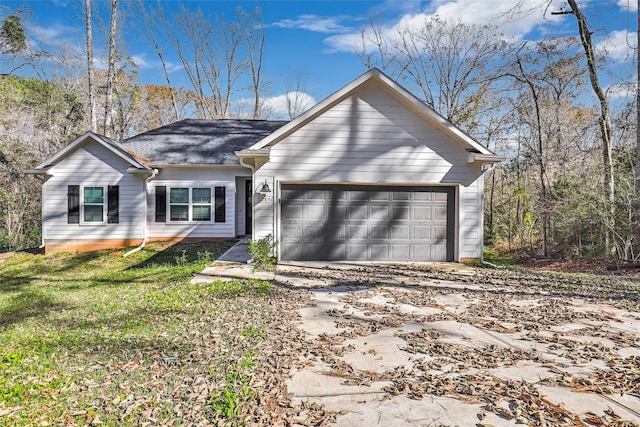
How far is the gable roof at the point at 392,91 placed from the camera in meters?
8.76

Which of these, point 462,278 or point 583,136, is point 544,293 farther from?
point 583,136

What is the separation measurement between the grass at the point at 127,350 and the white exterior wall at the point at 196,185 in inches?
209

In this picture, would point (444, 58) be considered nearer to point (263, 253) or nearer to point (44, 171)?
point (263, 253)

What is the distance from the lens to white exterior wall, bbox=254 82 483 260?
9.02 metres

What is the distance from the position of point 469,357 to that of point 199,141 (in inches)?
514

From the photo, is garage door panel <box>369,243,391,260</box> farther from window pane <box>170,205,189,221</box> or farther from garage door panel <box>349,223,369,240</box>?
window pane <box>170,205,189,221</box>

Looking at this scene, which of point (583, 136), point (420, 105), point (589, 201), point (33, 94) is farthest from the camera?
point (33, 94)

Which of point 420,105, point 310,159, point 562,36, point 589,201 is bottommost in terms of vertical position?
point 589,201

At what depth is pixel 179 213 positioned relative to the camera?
43.0 feet

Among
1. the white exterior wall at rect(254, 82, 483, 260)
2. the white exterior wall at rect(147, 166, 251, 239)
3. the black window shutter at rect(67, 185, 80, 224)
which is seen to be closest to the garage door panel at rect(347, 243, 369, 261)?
the white exterior wall at rect(254, 82, 483, 260)

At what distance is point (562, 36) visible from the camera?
12906 mm

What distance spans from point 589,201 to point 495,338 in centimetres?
824

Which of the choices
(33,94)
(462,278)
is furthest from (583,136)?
(33,94)

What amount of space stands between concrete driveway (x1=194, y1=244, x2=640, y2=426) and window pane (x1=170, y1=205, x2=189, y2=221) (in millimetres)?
7928
